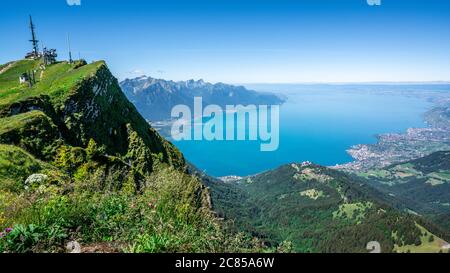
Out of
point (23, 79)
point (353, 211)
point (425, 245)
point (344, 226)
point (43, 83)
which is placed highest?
point (23, 79)

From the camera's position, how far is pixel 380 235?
12794cm

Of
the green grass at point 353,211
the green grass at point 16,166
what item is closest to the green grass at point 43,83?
the green grass at point 16,166

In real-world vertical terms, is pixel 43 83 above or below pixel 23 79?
below

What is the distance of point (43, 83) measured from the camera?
48.9 metres

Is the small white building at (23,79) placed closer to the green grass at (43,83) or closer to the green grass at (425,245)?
the green grass at (43,83)

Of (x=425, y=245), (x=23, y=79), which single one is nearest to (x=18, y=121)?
(x=23, y=79)

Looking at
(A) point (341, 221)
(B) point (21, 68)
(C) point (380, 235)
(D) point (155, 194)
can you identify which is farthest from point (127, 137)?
(A) point (341, 221)

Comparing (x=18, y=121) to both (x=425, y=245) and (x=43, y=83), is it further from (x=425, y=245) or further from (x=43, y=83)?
(x=425, y=245)

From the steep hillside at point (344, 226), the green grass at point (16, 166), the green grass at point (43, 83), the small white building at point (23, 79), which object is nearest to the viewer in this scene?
the green grass at point (16, 166)

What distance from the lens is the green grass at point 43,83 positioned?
40344 millimetres

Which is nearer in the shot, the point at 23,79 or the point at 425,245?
the point at 23,79

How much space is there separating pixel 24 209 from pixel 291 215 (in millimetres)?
191378

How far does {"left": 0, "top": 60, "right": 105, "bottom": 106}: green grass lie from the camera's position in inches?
1588
